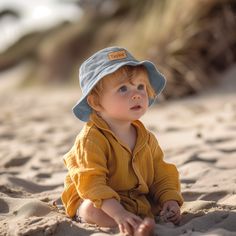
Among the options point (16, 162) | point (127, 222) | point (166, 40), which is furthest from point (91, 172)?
point (166, 40)

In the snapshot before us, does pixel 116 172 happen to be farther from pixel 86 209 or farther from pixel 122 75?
pixel 122 75

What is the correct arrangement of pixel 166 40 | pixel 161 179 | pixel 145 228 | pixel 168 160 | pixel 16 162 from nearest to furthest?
pixel 145 228, pixel 161 179, pixel 168 160, pixel 16 162, pixel 166 40

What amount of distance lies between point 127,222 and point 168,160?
5.34 feet

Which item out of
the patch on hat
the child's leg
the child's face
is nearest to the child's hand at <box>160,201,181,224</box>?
the child's leg

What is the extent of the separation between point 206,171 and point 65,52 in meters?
13.7

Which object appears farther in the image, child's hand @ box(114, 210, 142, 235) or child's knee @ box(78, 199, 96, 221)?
child's knee @ box(78, 199, 96, 221)

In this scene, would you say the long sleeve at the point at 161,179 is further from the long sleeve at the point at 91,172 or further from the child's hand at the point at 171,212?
the long sleeve at the point at 91,172

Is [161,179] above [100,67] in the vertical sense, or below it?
below

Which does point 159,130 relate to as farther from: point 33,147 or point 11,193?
point 11,193

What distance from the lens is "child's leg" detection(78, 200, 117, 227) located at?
232 cm

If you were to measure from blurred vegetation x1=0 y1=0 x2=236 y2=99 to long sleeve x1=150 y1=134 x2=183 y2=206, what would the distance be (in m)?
4.85

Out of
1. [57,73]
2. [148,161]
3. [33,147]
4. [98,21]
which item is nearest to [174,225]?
[148,161]

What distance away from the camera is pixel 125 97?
2404 mm

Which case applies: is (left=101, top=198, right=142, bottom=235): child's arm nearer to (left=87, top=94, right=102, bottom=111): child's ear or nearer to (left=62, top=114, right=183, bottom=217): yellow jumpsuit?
(left=62, top=114, right=183, bottom=217): yellow jumpsuit
